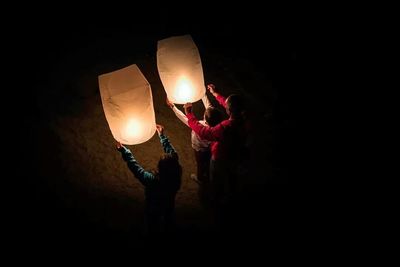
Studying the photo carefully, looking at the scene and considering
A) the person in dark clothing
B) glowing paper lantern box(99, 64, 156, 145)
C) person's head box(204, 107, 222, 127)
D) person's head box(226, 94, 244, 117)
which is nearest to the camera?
glowing paper lantern box(99, 64, 156, 145)

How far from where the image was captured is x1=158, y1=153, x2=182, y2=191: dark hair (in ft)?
11.6

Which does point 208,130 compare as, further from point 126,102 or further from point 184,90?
point 126,102

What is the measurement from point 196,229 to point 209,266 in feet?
1.84

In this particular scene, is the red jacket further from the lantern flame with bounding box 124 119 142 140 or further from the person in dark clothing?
the lantern flame with bounding box 124 119 142 140

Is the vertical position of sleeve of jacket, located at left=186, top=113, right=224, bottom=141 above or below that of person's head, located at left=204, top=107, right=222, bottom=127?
below

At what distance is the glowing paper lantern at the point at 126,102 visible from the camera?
347cm

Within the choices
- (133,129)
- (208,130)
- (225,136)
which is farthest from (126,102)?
(225,136)

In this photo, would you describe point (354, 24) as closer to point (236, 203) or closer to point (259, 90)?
point (259, 90)

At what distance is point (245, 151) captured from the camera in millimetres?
4062

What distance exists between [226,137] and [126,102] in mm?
1240

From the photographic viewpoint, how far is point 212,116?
12.9ft

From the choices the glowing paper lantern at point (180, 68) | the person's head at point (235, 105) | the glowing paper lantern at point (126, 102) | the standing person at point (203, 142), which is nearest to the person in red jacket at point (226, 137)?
the person's head at point (235, 105)

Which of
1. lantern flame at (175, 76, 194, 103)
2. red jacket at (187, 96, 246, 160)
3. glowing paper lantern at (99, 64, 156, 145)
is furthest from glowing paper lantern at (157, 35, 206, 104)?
glowing paper lantern at (99, 64, 156, 145)

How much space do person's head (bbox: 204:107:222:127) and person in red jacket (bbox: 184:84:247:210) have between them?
8cm
